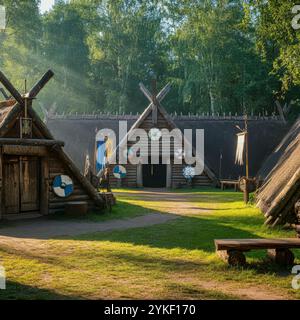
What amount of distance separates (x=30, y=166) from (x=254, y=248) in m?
9.07

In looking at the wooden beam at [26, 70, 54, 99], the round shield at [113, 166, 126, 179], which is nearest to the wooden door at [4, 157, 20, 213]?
the wooden beam at [26, 70, 54, 99]

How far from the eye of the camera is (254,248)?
743cm

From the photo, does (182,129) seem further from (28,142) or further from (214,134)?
(28,142)

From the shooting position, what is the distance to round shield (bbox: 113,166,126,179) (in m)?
26.0

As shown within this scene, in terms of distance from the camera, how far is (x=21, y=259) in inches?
318

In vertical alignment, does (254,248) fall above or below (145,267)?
above

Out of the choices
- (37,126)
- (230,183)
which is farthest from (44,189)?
(230,183)

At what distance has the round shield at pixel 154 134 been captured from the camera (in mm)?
26328

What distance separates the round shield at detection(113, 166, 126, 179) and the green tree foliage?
350 inches

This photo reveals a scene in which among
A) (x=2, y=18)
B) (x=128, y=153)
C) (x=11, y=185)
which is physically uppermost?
(x=2, y=18)

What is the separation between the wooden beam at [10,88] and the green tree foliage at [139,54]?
18.5 metres

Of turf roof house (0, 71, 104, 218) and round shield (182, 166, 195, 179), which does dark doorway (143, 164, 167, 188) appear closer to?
round shield (182, 166, 195, 179)
